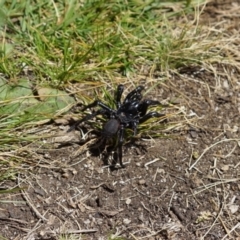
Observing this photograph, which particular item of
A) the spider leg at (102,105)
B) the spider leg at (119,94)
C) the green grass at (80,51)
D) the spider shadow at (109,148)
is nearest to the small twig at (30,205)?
the green grass at (80,51)

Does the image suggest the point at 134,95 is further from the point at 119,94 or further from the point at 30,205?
the point at 30,205

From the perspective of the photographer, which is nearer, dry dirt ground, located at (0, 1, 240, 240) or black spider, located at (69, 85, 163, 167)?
dry dirt ground, located at (0, 1, 240, 240)

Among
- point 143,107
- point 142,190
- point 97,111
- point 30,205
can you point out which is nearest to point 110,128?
point 97,111

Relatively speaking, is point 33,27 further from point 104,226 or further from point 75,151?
point 104,226

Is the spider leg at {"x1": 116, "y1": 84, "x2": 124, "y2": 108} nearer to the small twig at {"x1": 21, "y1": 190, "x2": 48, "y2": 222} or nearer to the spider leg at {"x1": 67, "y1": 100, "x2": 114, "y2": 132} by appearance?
the spider leg at {"x1": 67, "y1": 100, "x2": 114, "y2": 132}

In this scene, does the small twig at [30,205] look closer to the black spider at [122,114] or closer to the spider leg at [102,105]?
the black spider at [122,114]

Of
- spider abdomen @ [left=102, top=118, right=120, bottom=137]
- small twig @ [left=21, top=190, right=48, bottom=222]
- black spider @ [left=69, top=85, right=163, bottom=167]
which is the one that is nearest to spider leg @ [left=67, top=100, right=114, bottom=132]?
black spider @ [left=69, top=85, right=163, bottom=167]

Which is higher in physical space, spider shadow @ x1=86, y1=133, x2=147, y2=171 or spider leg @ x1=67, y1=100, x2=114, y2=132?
spider leg @ x1=67, y1=100, x2=114, y2=132

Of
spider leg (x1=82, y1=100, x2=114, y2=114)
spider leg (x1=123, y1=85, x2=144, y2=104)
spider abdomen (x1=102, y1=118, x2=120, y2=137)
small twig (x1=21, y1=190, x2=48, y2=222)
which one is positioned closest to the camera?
small twig (x1=21, y1=190, x2=48, y2=222)
